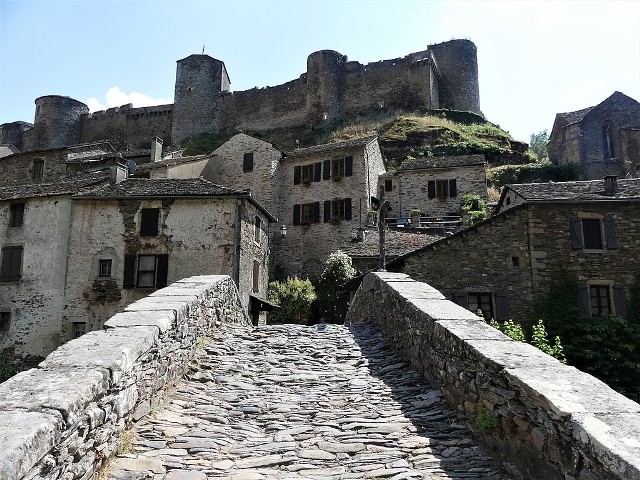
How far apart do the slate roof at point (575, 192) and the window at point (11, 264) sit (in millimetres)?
20708

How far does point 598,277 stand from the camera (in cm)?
1869

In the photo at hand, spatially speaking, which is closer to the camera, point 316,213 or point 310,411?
point 310,411

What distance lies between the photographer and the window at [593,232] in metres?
18.8

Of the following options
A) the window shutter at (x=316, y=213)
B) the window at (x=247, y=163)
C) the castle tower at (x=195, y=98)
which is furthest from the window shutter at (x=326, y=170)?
the castle tower at (x=195, y=98)

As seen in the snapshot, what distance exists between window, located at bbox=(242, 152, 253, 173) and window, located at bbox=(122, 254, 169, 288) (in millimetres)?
15604

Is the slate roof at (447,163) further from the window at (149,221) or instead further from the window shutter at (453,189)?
the window at (149,221)

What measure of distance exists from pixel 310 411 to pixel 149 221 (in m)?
17.8

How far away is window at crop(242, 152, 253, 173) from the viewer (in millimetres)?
36062

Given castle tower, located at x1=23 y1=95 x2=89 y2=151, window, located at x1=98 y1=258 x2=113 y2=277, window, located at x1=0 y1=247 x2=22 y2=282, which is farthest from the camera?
castle tower, located at x1=23 y1=95 x2=89 y2=151

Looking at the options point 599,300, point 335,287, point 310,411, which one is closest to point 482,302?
→ point 599,300

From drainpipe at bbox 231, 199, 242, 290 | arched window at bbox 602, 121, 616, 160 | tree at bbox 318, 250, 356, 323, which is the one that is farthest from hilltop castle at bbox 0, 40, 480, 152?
drainpipe at bbox 231, 199, 242, 290

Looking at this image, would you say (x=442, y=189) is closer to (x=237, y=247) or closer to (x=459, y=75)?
(x=237, y=247)

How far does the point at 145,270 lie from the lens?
2161cm

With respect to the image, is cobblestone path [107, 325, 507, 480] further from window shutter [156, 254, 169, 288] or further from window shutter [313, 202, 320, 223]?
window shutter [313, 202, 320, 223]
